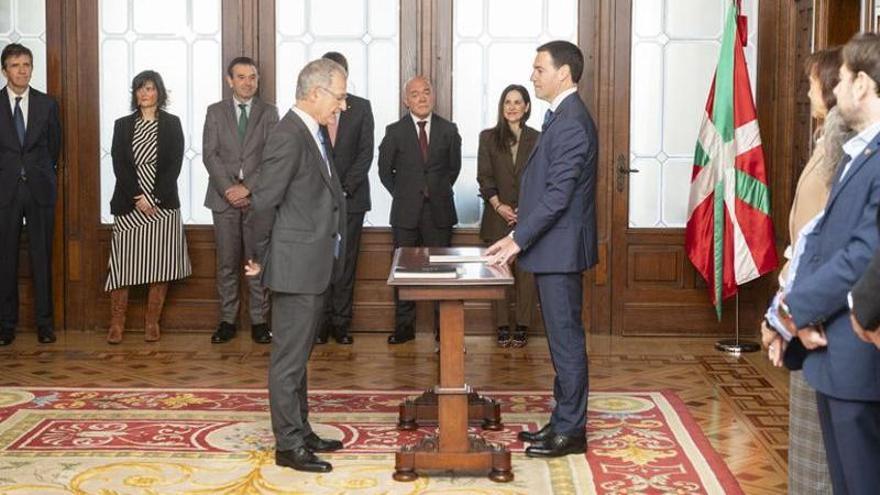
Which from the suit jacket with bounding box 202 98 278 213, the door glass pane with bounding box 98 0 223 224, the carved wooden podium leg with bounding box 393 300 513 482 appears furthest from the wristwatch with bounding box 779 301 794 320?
the door glass pane with bounding box 98 0 223 224

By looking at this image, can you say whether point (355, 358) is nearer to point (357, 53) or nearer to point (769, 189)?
point (357, 53)

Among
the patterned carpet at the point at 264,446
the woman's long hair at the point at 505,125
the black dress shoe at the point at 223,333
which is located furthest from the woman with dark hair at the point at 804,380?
the black dress shoe at the point at 223,333

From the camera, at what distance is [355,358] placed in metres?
8.00

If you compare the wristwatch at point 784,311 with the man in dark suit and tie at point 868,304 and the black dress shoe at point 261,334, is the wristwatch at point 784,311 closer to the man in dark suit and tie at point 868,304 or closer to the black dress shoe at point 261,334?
the man in dark suit and tie at point 868,304

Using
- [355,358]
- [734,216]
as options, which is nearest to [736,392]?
[734,216]

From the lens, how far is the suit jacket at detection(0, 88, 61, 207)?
27.6 ft

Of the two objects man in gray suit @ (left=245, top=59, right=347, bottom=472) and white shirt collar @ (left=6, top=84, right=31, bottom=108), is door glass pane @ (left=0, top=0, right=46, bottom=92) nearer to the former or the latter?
white shirt collar @ (left=6, top=84, right=31, bottom=108)

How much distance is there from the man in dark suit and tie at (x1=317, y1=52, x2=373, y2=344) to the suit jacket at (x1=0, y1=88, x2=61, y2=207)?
6.03 ft

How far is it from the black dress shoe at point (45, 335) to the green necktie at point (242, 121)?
1775 mm

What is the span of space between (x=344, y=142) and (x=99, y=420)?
277 cm

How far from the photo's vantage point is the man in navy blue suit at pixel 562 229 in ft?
17.9

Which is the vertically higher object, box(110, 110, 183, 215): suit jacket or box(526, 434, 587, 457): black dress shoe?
box(110, 110, 183, 215): suit jacket

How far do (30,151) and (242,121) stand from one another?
138cm

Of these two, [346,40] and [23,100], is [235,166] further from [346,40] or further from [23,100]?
[23,100]
